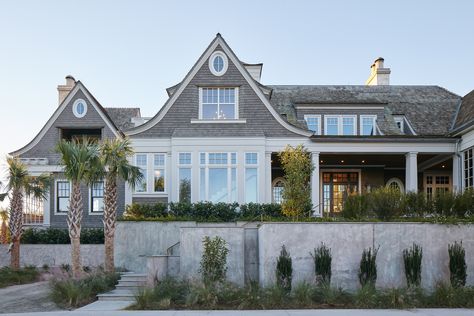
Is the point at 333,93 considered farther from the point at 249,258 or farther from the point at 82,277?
the point at 82,277

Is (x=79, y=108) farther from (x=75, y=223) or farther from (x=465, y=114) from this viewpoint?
(x=465, y=114)

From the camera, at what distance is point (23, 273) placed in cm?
1972

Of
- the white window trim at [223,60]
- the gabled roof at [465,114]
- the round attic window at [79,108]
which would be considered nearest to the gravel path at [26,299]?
the round attic window at [79,108]

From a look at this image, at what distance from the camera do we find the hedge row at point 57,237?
74.4 feet

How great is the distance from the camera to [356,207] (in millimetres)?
17078

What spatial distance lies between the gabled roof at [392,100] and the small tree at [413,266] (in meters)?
11.2

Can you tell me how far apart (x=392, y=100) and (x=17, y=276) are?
22.5 m

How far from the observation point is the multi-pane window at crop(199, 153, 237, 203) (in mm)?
22609

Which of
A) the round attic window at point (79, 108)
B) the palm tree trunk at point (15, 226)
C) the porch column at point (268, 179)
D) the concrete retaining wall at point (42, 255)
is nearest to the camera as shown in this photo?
the palm tree trunk at point (15, 226)

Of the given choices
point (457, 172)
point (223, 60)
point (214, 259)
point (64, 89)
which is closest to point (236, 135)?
point (223, 60)

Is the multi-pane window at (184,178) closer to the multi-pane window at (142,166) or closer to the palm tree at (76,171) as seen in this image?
the multi-pane window at (142,166)

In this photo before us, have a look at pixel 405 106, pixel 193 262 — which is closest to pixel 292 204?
pixel 193 262

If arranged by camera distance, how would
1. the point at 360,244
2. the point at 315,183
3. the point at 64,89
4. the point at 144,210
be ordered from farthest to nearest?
the point at 64,89
the point at 315,183
the point at 144,210
the point at 360,244

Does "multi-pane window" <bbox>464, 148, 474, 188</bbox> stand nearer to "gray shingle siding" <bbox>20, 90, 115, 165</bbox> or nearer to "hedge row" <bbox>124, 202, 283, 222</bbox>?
"hedge row" <bbox>124, 202, 283, 222</bbox>
